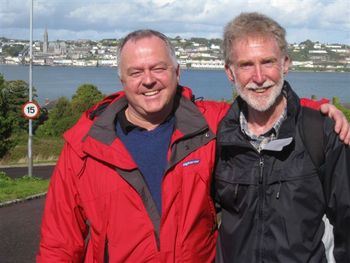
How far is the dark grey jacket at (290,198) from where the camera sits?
3051 millimetres

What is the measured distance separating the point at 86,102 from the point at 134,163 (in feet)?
154

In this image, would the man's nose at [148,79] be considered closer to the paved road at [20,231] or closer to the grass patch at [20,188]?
the paved road at [20,231]

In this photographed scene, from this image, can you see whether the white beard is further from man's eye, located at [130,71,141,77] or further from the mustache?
man's eye, located at [130,71,141,77]

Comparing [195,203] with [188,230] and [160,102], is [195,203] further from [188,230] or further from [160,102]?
[160,102]

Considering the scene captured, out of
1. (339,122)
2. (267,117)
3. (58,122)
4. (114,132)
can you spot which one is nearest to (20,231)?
(114,132)

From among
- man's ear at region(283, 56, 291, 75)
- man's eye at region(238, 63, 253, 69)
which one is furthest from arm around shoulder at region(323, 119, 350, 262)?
man's eye at region(238, 63, 253, 69)

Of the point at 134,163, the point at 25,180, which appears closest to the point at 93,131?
the point at 134,163

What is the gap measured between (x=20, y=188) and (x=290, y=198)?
13.4m

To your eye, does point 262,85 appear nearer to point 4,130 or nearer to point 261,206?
point 261,206

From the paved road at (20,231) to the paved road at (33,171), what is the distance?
23.1 ft

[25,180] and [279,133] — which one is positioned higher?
[279,133]

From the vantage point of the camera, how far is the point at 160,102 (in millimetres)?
3473

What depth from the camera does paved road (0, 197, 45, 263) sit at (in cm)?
903

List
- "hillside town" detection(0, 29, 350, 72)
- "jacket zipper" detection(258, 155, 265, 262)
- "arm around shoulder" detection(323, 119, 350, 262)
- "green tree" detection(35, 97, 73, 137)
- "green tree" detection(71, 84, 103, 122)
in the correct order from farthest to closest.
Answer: "hillside town" detection(0, 29, 350, 72) → "green tree" detection(71, 84, 103, 122) → "green tree" detection(35, 97, 73, 137) → "jacket zipper" detection(258, 155, 265, 262) → "arm around shoulder" detection(323, 119, 350, 262)
